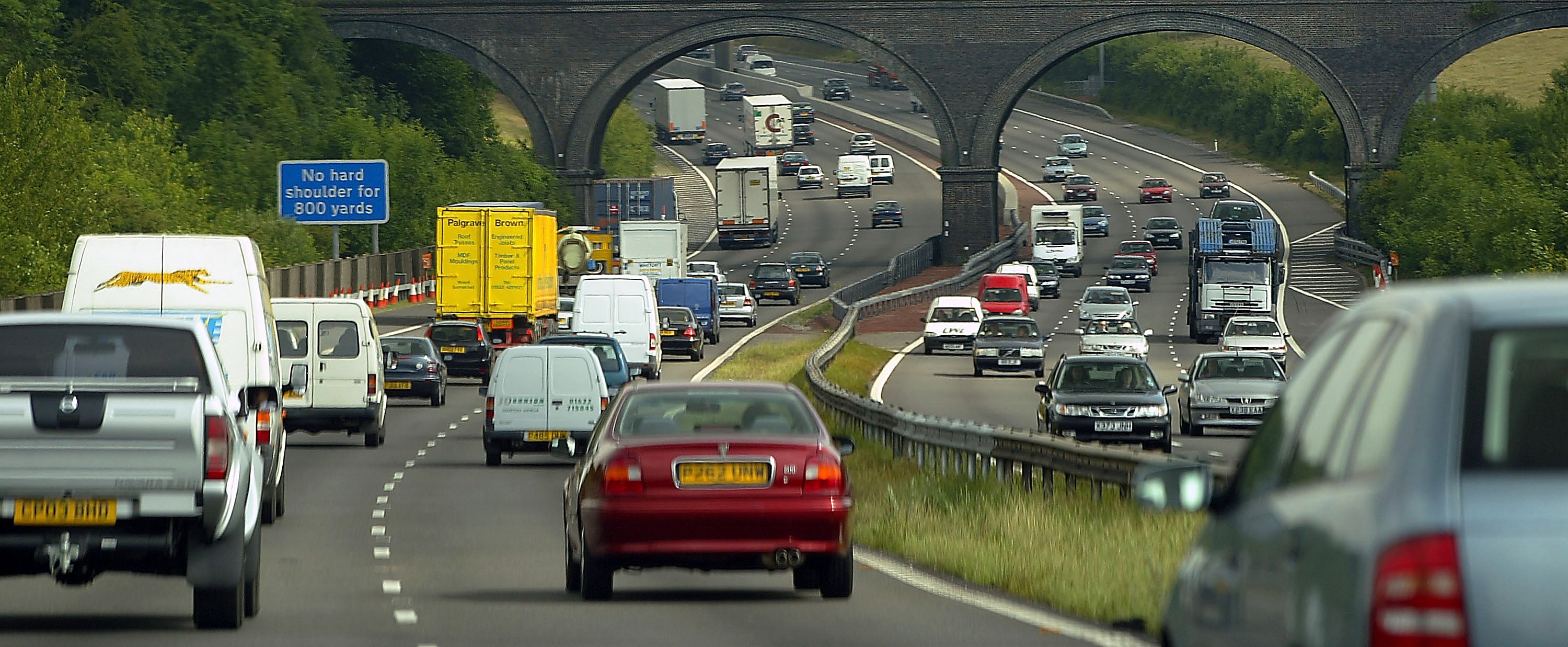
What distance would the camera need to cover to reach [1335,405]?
18.2 feet

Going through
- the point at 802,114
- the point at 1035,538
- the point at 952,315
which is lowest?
the point at 1035,538

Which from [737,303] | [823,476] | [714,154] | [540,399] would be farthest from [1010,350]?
[714,154]

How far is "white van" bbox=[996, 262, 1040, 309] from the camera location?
7612cm

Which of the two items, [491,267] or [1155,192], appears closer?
[491,267]

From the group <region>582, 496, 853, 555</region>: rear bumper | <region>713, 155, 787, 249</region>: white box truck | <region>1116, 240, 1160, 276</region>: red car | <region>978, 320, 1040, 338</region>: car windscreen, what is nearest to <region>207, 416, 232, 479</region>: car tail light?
<region>582, 496, 853, 555</region>: rear bumper

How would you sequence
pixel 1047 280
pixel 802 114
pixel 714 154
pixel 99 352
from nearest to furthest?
pixel 99 352 < pixel 1047 280 < pixel 714 154 < pixel 802 114

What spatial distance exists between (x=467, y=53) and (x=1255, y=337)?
4567cm

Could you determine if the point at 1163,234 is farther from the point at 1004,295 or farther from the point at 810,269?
the point at 1004,295

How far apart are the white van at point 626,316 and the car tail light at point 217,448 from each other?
3388 cm

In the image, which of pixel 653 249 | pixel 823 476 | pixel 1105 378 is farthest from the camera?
pixel 653 249

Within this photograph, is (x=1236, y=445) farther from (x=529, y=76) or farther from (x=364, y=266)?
(x=529, y=76)

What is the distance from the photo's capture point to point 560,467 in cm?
2906

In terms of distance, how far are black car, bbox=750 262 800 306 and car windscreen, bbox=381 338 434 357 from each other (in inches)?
1506

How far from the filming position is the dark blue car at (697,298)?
6053 centimetres
